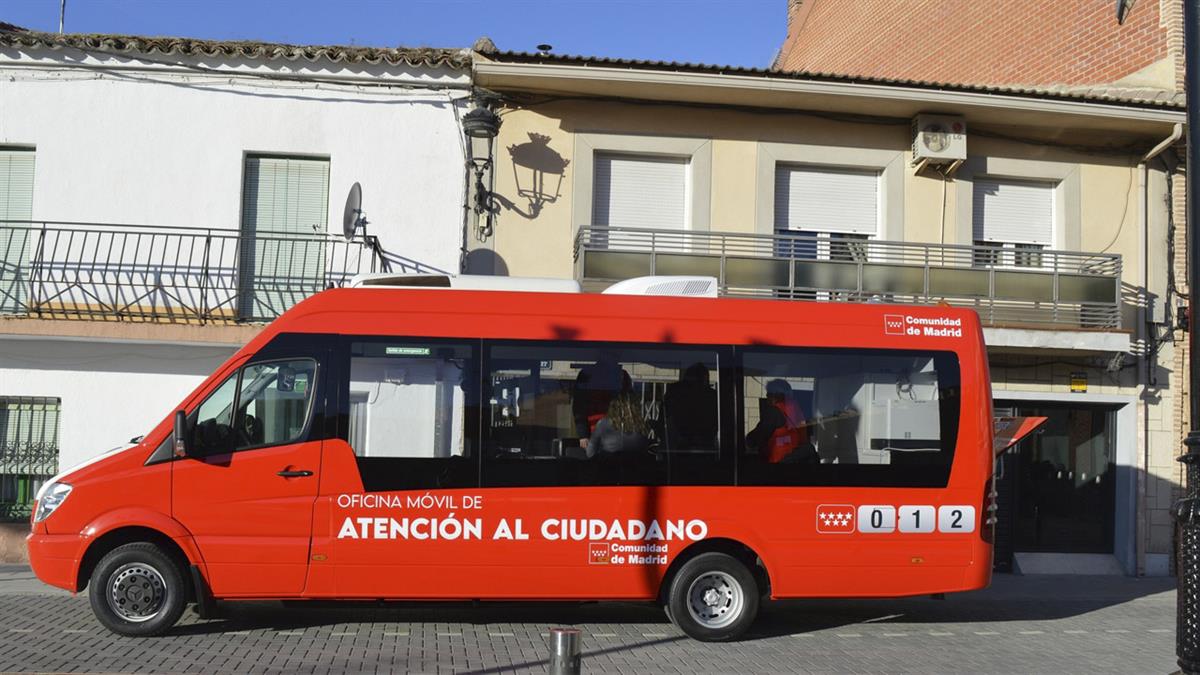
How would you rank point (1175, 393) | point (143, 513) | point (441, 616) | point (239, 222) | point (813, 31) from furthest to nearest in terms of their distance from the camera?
1. point (813, 31)
2. point (1175, 393)
3. point (239, 222)
4. point (441, 616)
5. point (143, 513)

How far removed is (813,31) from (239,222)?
14.3m

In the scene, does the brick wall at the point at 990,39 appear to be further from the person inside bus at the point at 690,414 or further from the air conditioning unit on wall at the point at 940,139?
the person inside bus at the point at 690,414

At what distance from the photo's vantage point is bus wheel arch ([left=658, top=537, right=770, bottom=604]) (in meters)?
9.24

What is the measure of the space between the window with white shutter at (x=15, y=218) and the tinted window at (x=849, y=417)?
30.1 ft

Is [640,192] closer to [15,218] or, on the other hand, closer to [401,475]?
[401,475]

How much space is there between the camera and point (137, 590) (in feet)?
28.4

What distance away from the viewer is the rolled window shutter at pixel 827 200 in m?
14.9

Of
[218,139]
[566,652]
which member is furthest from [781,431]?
[218,139]

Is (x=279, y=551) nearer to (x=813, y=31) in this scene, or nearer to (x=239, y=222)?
(x=239, y=222)

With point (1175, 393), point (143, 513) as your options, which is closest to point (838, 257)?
point (1175, 393)

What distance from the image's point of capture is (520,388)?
30.1 ft

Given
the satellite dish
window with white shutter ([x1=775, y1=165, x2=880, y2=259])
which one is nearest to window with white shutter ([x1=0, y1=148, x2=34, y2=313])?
the satellite dish

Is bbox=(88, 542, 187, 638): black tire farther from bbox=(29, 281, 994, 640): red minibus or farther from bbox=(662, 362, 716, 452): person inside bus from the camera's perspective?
bbox=(662, 362, 716, 452): person inside bus

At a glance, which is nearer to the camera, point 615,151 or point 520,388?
point 520,388
